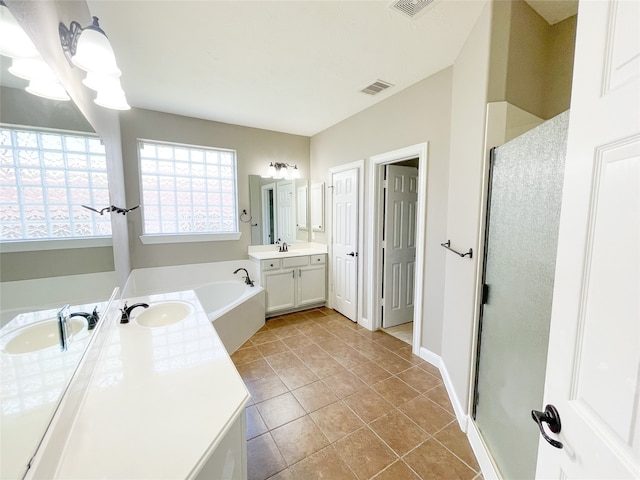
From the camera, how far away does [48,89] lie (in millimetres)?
873

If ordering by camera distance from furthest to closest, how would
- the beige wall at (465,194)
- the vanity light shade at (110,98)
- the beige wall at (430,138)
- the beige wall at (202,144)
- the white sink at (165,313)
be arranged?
the beige wall at (202,144)
the beige wall at (430,138)
the white sink at (165,313)
the beige wall at (465,194)
the vanity light shade at (110,98)

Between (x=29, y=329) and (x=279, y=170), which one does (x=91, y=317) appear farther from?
(x=279, y=170)

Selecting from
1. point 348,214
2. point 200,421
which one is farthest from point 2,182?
point 348,214

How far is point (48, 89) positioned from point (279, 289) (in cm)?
297

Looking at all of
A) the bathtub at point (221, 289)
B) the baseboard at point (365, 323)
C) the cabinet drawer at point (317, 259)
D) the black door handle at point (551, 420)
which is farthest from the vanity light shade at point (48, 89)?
the baseboard at point (365, 323)

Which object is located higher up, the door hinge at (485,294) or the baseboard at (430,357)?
the door hinge at (485,294)

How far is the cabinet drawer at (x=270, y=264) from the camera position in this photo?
3.47m

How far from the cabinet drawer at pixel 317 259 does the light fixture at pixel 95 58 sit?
2.73 metres

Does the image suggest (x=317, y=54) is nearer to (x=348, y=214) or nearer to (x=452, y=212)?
(x=452, y=212)

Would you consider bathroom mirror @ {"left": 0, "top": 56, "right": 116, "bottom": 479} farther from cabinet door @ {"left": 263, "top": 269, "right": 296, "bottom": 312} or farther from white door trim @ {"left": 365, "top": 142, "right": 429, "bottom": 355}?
cabinet door @ {"left": 263, "top": 269, "right": 296, "bottom": 312}

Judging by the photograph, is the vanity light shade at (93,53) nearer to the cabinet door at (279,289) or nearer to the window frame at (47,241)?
the window frame at (47,241)

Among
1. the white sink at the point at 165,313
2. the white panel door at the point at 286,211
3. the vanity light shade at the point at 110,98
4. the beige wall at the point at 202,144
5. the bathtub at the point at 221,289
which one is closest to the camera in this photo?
the vanity light shade at the point at 110,98

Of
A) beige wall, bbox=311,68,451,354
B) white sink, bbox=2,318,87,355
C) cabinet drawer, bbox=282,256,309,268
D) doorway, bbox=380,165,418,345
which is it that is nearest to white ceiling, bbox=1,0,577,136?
beige wall, bbox=311,68,451,354

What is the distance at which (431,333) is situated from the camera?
98.5 inches
